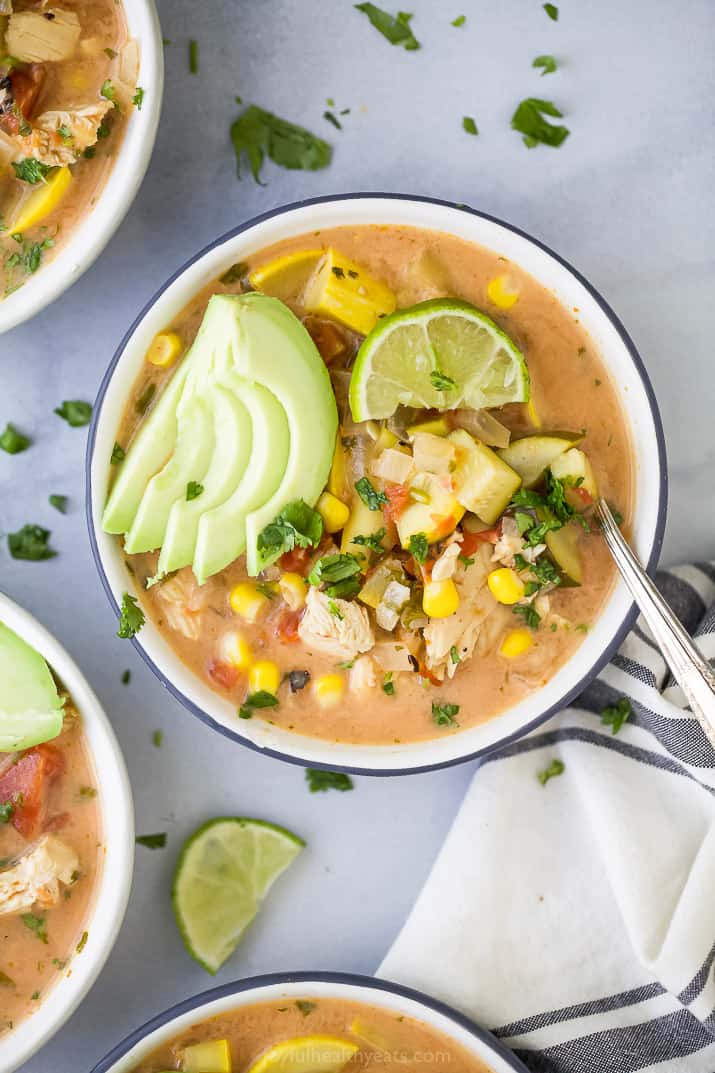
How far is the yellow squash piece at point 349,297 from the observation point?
3473 mm

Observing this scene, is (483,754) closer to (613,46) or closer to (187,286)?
(187,286)

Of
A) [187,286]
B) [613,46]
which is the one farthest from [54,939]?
[613,46]

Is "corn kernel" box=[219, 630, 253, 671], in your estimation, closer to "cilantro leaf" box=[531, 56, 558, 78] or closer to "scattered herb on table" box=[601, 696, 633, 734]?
"scattered herb on table" box=[601, 696, 633, 734]

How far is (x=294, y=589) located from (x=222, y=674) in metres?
0.44

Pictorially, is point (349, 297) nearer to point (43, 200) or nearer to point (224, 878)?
point (43, 200)

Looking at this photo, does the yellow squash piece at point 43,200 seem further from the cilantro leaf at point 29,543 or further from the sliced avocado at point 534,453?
the sliced avocado at point 534,453

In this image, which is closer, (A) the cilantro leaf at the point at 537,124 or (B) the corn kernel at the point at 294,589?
(B) the corn kernel at the point at 294,589

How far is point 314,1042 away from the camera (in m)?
3.79

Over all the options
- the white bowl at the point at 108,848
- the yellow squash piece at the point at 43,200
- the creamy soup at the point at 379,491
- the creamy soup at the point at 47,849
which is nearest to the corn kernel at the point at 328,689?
the creamy soup at the point at 379,491

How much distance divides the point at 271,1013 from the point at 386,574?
5.80 ft

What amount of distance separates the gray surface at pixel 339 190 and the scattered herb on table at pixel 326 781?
4cm

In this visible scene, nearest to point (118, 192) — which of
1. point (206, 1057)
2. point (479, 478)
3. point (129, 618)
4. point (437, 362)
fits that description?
point (437, 362)

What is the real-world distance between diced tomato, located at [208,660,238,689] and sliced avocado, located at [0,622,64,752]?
56 cm

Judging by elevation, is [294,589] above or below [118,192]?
below
